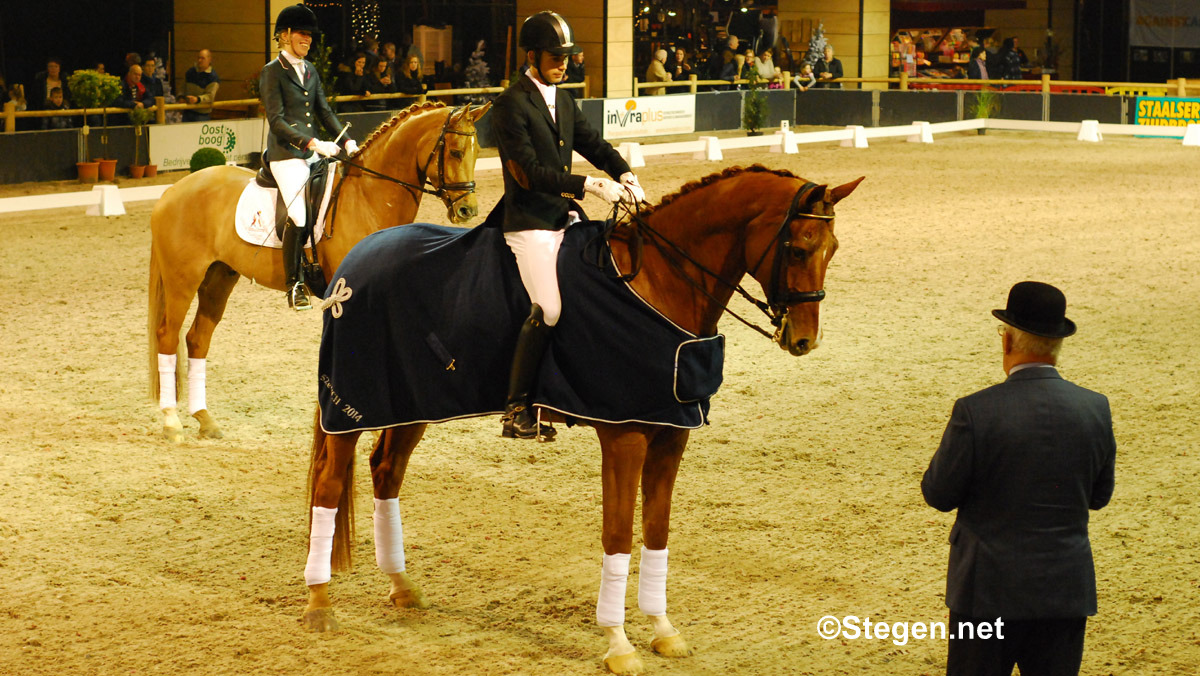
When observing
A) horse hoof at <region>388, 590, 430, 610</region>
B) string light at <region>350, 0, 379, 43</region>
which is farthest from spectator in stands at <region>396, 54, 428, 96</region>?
horse hoof at <region>388, 590, 430, 610</region>

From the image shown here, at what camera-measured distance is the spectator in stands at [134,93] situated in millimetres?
18250

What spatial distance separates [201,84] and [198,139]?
1312mm

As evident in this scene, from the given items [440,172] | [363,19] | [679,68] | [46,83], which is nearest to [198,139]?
[46,83]

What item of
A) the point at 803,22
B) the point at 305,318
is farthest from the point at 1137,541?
the point at 803,22

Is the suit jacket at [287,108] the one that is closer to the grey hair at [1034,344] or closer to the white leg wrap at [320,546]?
the white leg wrap at [320,546]

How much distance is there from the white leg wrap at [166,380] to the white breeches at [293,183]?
113 cm

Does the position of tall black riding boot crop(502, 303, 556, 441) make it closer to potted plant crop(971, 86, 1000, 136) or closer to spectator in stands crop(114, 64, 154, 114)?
spectator in stands crop(114, 64, 154, 114)

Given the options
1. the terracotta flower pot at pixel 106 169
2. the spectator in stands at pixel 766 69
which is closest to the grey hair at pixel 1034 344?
the terracotta flower pot at pixel 106 169

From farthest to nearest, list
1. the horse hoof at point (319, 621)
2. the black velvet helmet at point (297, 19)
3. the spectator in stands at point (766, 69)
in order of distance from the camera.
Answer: the spectator in stands at point (766, 69) → the black velvet helmet at point (297, 19) → the horse hoof at point (319, 621)

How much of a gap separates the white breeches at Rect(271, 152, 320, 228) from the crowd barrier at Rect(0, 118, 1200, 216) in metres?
8.50

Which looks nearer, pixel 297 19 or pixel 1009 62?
pixel 297 19

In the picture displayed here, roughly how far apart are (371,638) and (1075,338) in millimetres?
6824

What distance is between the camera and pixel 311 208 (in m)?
7.45

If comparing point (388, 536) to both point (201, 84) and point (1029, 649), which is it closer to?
point (1029, 649)
